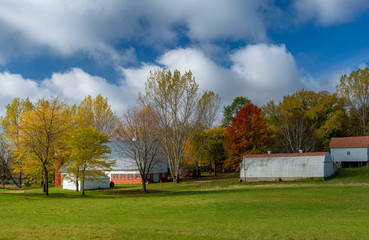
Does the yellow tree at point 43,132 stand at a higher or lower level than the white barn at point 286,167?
higher

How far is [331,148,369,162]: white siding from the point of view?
55125mm

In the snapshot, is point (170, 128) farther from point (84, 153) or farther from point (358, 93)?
point (358, 93)

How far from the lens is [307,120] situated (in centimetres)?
6450

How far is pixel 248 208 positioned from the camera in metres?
20.2

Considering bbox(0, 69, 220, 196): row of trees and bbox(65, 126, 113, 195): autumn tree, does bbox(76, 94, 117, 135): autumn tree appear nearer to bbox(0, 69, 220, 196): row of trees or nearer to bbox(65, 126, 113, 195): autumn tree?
bbox(0, 69, 220, 196): row of trees

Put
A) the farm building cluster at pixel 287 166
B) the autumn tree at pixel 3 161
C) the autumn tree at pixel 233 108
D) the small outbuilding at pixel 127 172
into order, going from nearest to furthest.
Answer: the farm building cluster at pixel 287 166 < the autumn tree at pixel 3 161 < the small outbuilding at pixel 127 172 < the autumn tree at pixel 233 108

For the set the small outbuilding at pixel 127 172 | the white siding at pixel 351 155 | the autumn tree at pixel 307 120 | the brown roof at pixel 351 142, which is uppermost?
the autumn tree at pixel 307 120

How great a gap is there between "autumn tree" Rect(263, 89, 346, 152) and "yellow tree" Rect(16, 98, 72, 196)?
1727 inches

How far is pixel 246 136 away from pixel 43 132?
106ft

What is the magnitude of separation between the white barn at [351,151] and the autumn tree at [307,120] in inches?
180

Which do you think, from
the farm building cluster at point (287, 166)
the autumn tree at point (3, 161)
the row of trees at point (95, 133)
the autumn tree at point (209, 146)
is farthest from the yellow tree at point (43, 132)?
the autumn tree at point (209, 146)

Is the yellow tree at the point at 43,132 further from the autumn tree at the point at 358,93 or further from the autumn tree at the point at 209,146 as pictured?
the autumn tree at the point at 358,93

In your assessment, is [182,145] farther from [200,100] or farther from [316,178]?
[316,178]

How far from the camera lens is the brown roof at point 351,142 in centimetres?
5507
